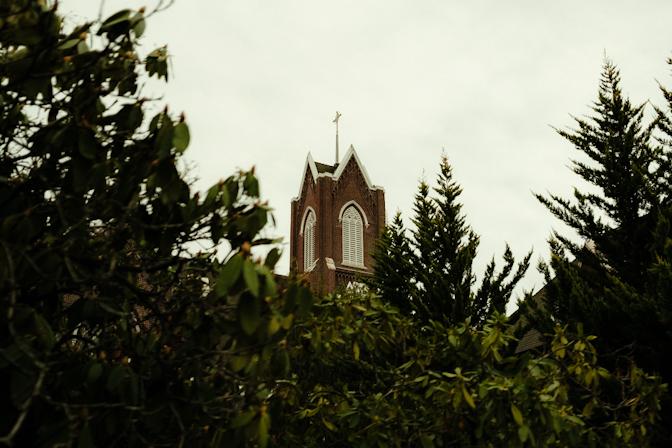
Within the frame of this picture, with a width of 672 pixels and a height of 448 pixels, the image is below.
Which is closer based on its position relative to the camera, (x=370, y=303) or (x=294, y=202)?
(x=370, y=303)

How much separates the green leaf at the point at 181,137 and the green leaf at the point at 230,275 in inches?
28.9

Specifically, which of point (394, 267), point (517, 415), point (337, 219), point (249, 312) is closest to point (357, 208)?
point (337, 219)

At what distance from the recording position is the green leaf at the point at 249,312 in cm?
270

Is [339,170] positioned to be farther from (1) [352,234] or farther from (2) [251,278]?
(2) [251,278]

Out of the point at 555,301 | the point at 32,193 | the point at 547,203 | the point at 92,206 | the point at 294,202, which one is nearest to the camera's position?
the point at 92,206

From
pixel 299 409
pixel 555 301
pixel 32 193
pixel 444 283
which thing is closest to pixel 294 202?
pixel 444 283

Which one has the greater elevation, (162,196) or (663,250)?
(663,250)

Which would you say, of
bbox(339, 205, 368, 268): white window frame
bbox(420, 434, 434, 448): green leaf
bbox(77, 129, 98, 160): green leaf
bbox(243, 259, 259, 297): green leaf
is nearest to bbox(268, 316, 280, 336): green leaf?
bbox(243, 259, 259, 297): green leaf

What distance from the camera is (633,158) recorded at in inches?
459

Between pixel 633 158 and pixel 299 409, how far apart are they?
8.29 meters

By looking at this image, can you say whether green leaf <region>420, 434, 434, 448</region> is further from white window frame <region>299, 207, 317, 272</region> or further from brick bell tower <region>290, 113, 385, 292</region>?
white window frame <region>299, 207, 317, 272</region>

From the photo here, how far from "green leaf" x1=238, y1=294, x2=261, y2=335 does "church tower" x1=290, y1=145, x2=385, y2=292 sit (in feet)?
110

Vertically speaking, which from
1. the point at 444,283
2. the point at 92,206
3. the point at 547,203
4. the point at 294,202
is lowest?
the point at 92,206

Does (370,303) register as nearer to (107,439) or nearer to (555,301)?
(107,439)
